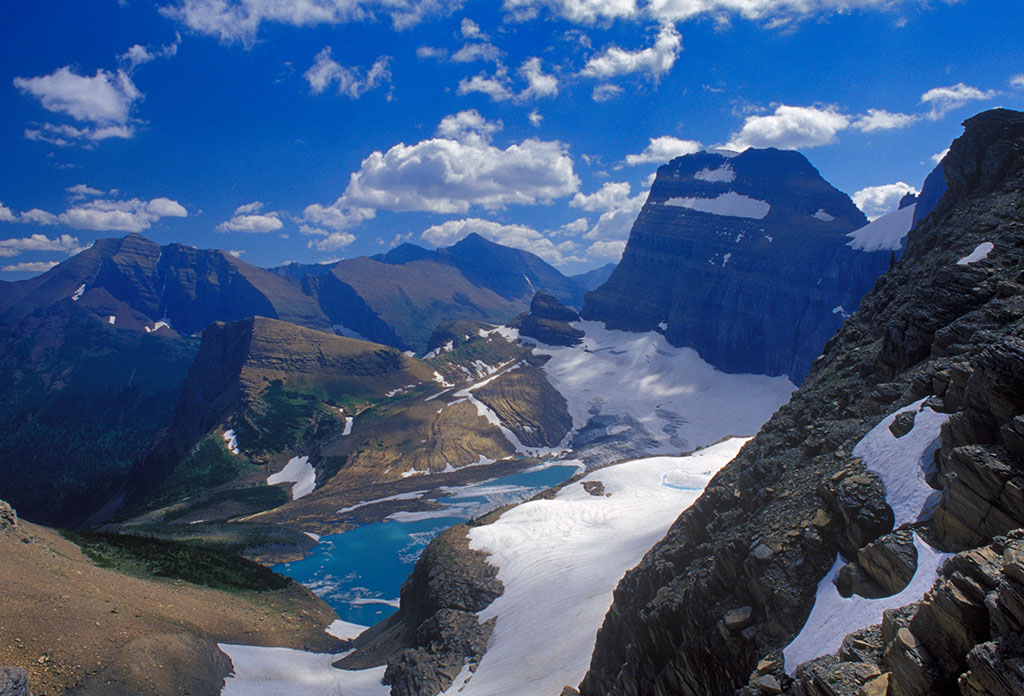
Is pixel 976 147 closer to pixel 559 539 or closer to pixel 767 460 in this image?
pixel 767 460

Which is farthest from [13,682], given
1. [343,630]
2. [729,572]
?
[343,630]

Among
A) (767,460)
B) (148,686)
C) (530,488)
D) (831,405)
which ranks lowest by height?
(530,488)

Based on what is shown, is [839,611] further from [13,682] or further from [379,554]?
[379,554]

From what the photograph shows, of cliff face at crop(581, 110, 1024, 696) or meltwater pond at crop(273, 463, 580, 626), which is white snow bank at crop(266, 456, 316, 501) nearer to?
meltwater pond at crop(273, 463, 580, 626)

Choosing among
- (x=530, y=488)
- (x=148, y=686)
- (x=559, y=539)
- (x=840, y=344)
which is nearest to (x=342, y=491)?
(x=530, y=488)

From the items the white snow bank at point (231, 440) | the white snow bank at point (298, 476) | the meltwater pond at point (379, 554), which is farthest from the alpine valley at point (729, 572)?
the white snow bank at point (231, 440)

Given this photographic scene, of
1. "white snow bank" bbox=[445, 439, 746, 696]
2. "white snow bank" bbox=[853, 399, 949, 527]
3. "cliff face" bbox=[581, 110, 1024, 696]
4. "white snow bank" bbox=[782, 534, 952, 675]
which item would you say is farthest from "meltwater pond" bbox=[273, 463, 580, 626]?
"white snow bank" bbox=[853, 399, 949, 527]
